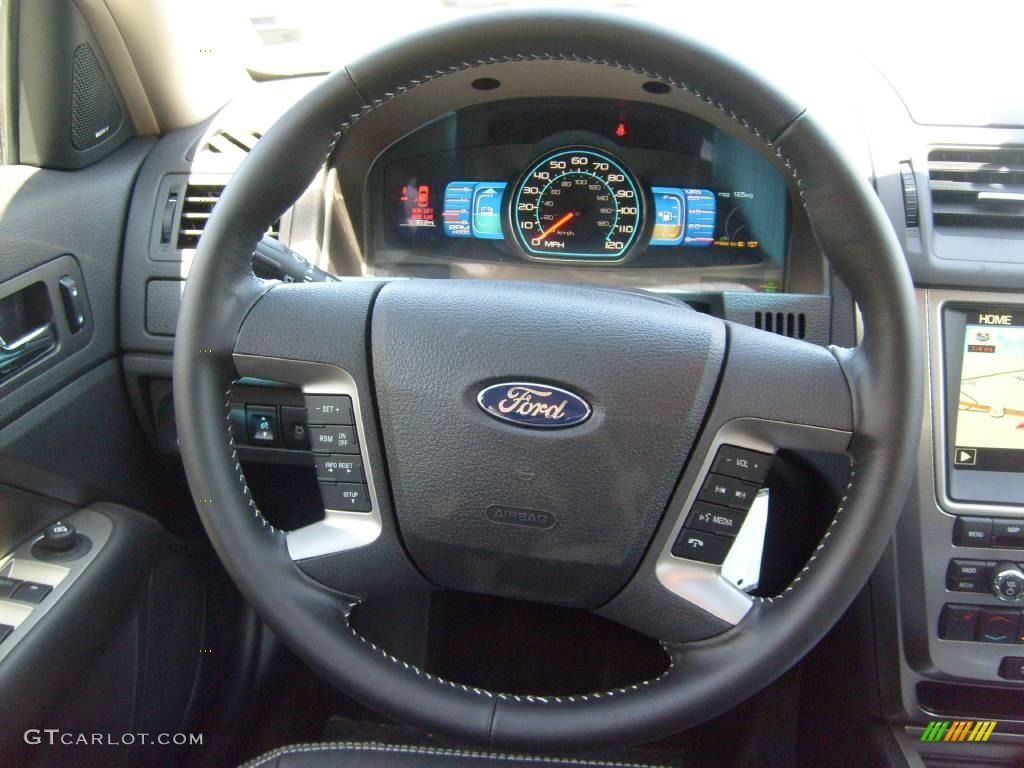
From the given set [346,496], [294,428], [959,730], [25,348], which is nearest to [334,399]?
[346,496]

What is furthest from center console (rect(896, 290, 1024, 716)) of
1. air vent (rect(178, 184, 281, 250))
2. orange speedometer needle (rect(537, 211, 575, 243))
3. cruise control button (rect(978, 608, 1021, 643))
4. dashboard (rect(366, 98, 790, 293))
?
air vent (rect(178, 184, 281, 250))

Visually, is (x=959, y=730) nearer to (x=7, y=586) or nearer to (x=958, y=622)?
(x=958, y=622)

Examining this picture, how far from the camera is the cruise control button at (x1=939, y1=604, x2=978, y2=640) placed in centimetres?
136

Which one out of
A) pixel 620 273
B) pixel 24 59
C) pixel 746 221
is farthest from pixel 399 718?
pixel 24 59

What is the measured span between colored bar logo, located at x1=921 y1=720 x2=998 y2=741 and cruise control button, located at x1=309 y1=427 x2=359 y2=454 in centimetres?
102

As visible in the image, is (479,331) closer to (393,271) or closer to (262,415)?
(262,415)

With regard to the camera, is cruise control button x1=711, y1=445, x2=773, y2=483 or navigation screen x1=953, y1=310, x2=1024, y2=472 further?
navigation screen x1=953, y1=310, x2=1024, y2=472

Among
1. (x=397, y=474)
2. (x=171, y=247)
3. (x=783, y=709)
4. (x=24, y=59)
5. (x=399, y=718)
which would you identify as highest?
(x=24, y=59)

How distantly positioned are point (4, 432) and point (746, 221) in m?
1.20

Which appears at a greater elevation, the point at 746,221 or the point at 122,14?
the point at 122,14

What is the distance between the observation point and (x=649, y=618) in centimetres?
109

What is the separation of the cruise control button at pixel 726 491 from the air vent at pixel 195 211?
875 mm

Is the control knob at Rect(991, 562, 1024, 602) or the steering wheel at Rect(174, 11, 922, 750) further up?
the steering wheel at Rect(174, 11, 922, 750)

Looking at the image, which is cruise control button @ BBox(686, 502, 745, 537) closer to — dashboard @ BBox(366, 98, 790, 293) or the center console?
the center console
